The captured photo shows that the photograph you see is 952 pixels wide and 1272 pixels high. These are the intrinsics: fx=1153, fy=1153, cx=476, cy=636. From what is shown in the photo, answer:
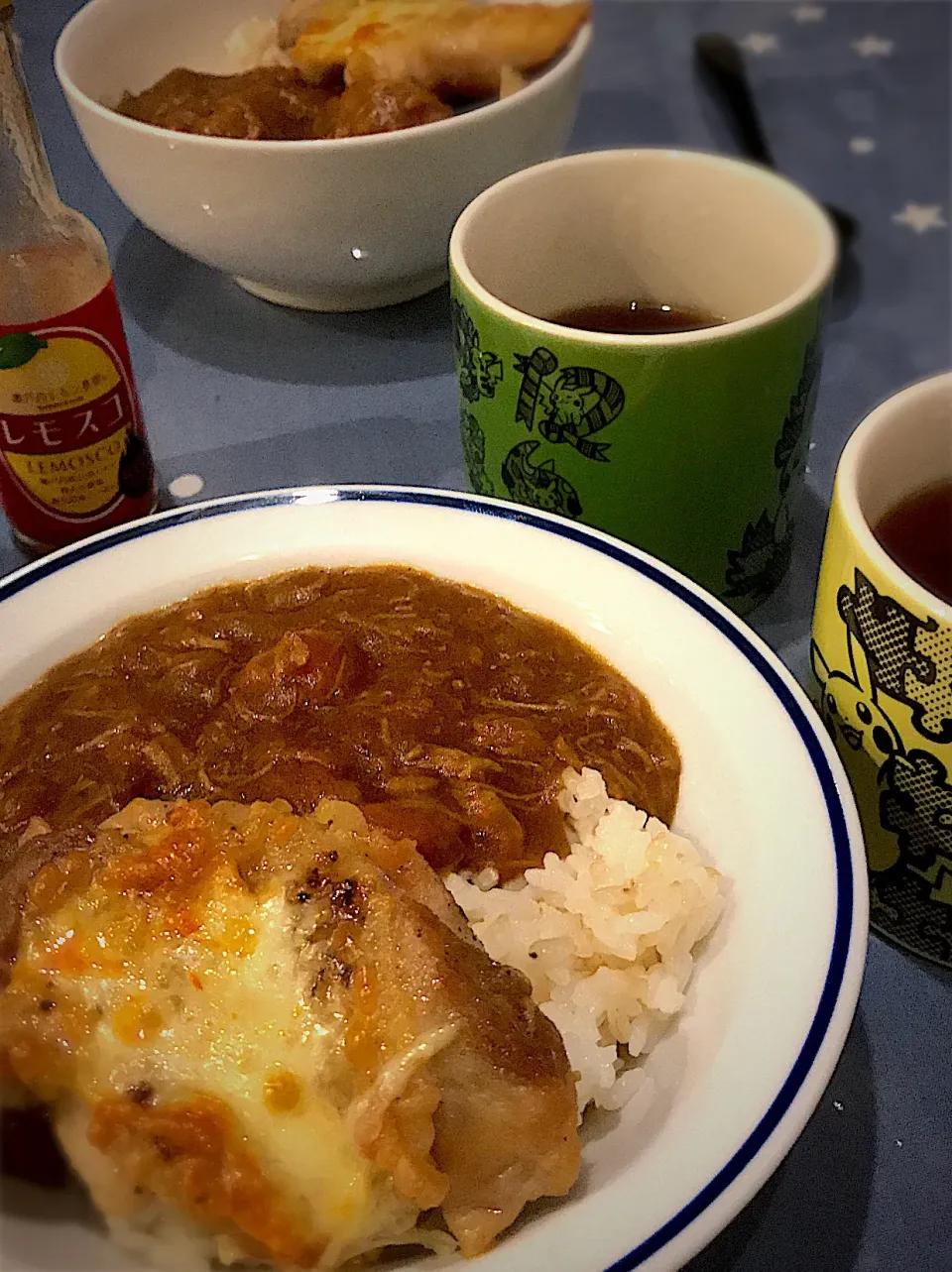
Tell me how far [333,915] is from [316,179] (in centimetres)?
A: 108

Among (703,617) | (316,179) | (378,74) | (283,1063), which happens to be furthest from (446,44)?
(283,1063)

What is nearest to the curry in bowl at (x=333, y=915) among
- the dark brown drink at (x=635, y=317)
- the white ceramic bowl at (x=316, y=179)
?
the dark brown drink at (x=635, y=317)

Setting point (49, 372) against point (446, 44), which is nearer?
point (49, 372)

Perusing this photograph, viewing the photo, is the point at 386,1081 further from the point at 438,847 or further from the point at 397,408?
the point at 397,408

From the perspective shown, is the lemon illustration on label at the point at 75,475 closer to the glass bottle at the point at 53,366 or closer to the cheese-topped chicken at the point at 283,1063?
the glass bottle at the point at 53,366

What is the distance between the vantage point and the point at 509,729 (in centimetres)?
120

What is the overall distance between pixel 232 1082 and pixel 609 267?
3.44ft

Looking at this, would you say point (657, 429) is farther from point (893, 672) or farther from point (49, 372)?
point (49, 372)

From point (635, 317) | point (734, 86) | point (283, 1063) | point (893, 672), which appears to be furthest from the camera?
point (635, 317)

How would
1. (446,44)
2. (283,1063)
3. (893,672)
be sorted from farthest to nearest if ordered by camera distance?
(446,44)
(893,672)
(283,1063)

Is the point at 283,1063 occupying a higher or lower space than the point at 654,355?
lower

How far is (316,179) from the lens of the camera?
1544mm

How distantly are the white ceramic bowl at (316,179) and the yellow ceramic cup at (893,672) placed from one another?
0.83 metres

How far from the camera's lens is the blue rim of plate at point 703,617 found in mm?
755
